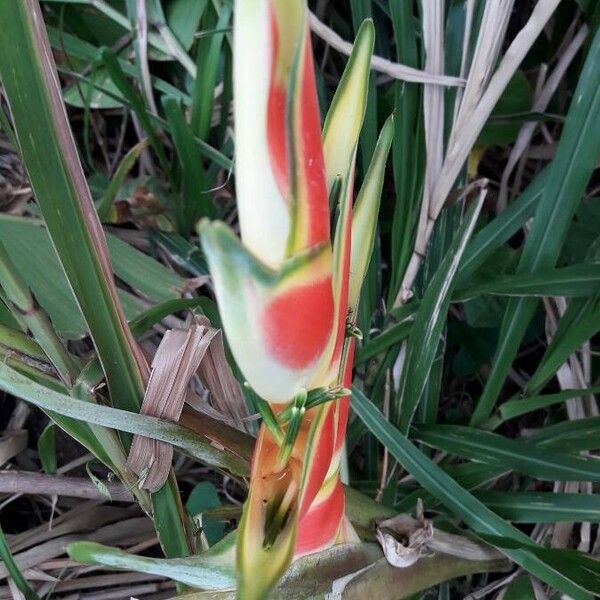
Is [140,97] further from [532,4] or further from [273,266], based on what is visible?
[273,266]

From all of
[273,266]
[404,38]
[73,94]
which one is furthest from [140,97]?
[273,266]

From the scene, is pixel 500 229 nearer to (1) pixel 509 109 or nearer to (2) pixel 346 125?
(1) pixel 509 109

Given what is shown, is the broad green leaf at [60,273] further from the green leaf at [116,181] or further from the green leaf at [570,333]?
the green leaf at [570,333]

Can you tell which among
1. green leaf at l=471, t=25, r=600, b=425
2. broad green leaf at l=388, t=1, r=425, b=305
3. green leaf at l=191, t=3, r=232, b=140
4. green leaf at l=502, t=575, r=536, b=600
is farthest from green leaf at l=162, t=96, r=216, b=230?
green leaf at l=502, t=575, r=536, b=600

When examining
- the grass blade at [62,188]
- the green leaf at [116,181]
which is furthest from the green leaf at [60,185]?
the green leaf at [116,181]

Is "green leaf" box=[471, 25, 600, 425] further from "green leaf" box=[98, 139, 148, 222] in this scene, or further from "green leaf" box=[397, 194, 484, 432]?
"green leaf" box=[98, 139, 148, 222]

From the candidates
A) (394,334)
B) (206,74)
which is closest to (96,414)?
(394,334)
